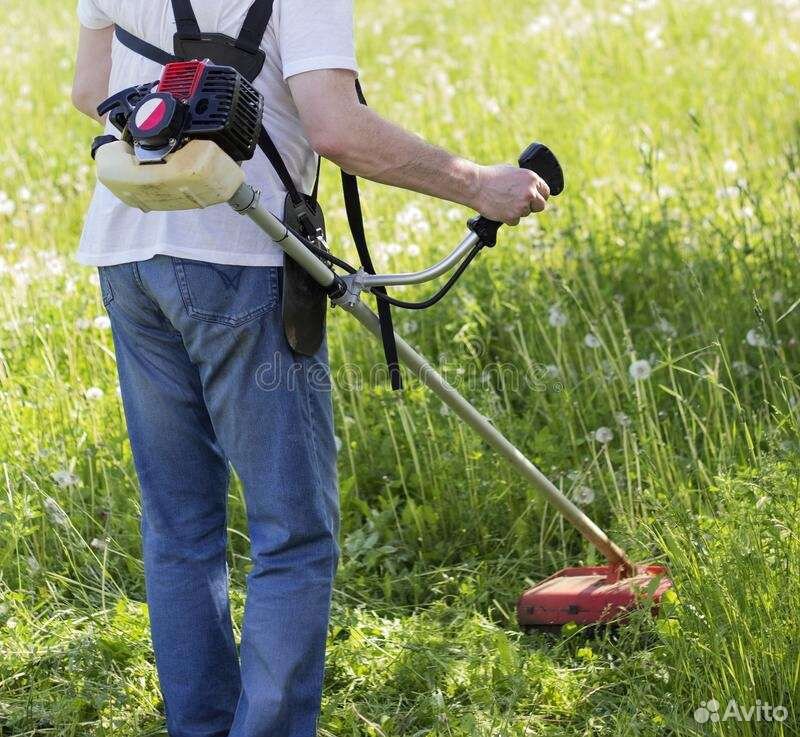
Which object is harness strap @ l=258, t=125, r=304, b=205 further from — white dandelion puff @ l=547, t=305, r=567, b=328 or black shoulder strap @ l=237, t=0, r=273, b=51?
white dandelion puff @ l=547, t=305, r=567, b=328

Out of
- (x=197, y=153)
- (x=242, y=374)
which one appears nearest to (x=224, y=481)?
(x=242, y=374)

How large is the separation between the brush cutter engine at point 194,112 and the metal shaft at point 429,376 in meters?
0.12

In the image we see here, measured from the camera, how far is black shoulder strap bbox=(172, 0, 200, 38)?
2149mm

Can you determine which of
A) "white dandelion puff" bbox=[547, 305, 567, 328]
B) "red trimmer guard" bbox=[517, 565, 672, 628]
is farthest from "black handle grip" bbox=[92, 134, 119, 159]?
"white dandelion puff" bbox=[547, 305, 567, 328]

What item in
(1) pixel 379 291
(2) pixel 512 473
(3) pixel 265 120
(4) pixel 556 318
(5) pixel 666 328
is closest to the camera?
(3) pixel 265 120

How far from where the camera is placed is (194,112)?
1968 mm

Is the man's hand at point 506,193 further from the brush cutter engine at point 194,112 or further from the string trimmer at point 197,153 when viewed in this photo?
the brush cutter engine at point 194,112

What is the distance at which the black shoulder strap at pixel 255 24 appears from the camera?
212cm

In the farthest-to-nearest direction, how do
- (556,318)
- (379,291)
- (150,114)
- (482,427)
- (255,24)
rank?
(556,318) → (482,427) → (379,291) → (255,24) → (150,114)

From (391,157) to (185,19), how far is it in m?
0.47

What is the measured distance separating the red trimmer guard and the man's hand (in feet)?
3.44

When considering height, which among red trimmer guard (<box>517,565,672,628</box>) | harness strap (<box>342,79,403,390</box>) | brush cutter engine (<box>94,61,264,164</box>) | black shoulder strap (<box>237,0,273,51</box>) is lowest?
red trimmer guard (<box>517,565,672,628</box>)

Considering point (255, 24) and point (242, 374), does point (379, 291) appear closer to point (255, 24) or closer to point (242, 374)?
point (242, 374)

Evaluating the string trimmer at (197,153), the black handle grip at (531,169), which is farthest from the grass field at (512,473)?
the string trimmer at (197,153)
